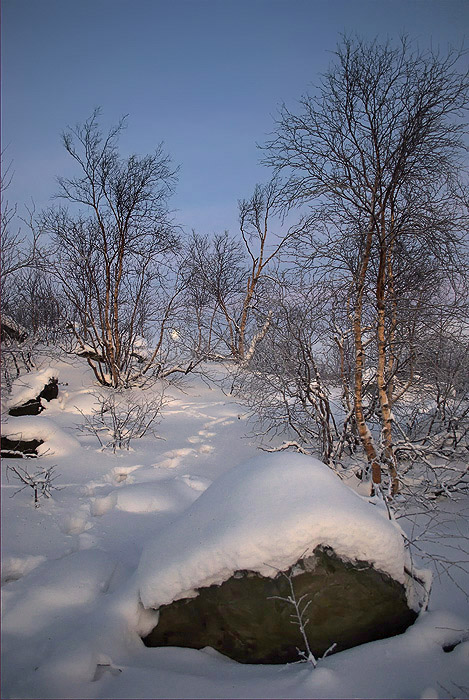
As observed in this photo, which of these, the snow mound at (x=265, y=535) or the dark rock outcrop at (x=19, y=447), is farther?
the dark rock outcrop at (x=19, y=447)

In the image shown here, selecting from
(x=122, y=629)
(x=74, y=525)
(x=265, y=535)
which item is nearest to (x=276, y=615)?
(x=265, y=535)

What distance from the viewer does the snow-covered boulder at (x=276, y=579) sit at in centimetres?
208

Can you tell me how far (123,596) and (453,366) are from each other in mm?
4996

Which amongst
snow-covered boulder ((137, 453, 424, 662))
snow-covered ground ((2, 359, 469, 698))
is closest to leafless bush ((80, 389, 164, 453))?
Answer: snow-covered ground ((2, 359, 469, 698))

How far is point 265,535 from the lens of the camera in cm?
211

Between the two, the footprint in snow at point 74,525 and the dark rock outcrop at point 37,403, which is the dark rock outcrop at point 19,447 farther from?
the footprint in snow at point 74,525

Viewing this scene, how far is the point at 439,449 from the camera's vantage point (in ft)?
15.1

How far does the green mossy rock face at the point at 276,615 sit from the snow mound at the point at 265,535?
7 cm

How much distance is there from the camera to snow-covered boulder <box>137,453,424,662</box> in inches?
82.0

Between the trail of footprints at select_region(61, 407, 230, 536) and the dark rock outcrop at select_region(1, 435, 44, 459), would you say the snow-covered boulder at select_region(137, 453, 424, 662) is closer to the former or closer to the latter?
the trail of footprints at select_region(61, 407, 230, 536)

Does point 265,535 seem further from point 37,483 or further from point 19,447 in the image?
point 19,447

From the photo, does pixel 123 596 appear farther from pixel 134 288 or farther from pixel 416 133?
pixel 134 288

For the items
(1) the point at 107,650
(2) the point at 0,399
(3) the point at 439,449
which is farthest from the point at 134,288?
(1) the point at 107,650

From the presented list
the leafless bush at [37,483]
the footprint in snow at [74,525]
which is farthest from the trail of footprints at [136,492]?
the leafless bush at [37,483]
